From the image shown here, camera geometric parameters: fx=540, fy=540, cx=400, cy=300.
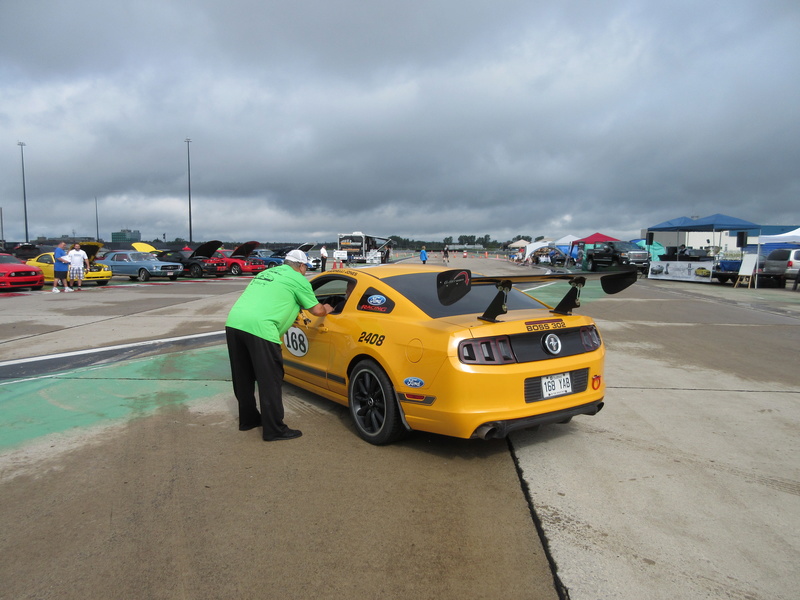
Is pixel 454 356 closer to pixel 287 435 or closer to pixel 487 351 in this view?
pixel 487 351

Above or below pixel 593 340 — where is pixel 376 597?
below

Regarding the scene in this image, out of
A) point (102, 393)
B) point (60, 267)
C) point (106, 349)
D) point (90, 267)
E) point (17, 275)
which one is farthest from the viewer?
point (90, 267)

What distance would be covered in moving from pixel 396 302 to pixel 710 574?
272 cm

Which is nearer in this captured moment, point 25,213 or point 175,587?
point 175,587

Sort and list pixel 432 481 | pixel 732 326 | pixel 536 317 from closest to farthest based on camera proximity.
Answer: pixel 432 481
pixel 536 317
pixel 732 326

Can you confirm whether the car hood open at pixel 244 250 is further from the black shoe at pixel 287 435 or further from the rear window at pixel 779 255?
the black shoe at pixel 287 435

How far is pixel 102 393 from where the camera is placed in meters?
5.91

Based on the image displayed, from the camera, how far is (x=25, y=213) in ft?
164

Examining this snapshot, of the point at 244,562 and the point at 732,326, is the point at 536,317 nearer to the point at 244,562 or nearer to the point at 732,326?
the point at 244,562

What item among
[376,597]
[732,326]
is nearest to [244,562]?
[376,597]

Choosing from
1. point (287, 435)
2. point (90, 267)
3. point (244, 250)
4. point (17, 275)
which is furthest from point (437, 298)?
point (244, 250)

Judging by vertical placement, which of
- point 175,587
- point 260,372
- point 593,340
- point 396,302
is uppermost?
point 396,302

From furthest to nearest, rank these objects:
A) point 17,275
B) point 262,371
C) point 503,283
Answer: point 17,275
point 262,371
point 503,283

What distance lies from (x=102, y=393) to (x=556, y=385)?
189 inches
